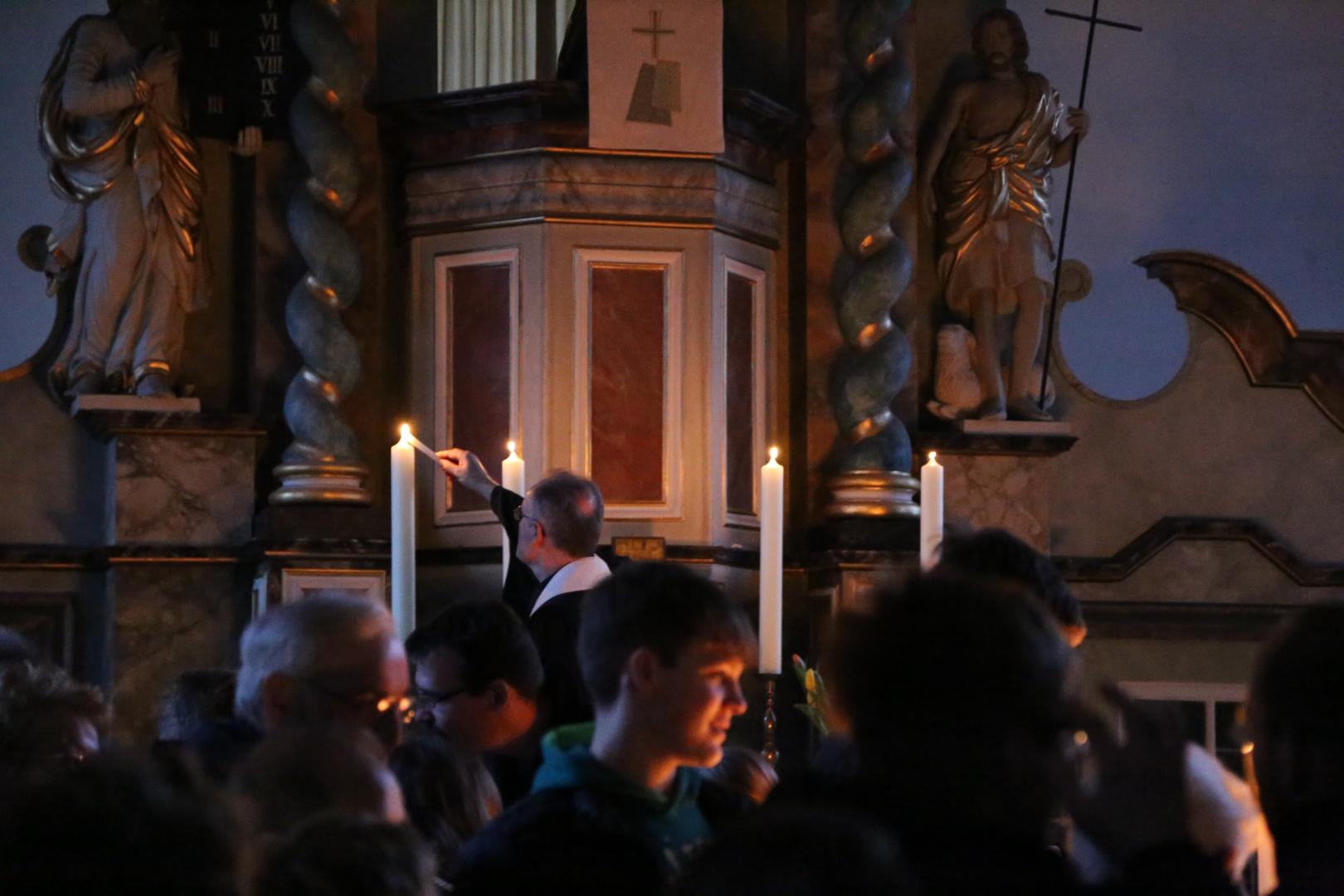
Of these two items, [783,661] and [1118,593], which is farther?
[1118,593]

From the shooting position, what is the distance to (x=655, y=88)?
294 inches

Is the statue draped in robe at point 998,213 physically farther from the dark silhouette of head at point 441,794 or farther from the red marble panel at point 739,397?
the dark silhouette of head at point 441,794

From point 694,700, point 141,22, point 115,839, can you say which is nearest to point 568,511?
point 694,700

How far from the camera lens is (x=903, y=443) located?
26.4 feet

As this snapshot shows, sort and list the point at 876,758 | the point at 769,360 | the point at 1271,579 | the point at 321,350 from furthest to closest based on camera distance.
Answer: the point at 1271,579 → the point at 769,360 → the point at 321,350 → the point at 876,758

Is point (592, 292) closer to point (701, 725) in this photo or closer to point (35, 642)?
point (35, 642)

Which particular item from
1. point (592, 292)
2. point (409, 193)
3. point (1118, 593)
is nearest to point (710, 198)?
point (592, 292)

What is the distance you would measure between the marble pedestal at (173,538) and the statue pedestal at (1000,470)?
2618 mm

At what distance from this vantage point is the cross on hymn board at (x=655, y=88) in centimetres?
744

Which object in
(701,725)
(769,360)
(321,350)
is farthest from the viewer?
(769,360)

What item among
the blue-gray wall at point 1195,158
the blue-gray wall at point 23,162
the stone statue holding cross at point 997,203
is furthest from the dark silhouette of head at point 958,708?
the blue-gray wall at point 1195,158

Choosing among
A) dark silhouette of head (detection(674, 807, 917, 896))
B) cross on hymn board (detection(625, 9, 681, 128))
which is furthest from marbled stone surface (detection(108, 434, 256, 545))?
dark silhouette of head (detection(674, 807, 917, 896))

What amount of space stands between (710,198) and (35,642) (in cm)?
292

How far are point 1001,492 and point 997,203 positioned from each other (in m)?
1.16
